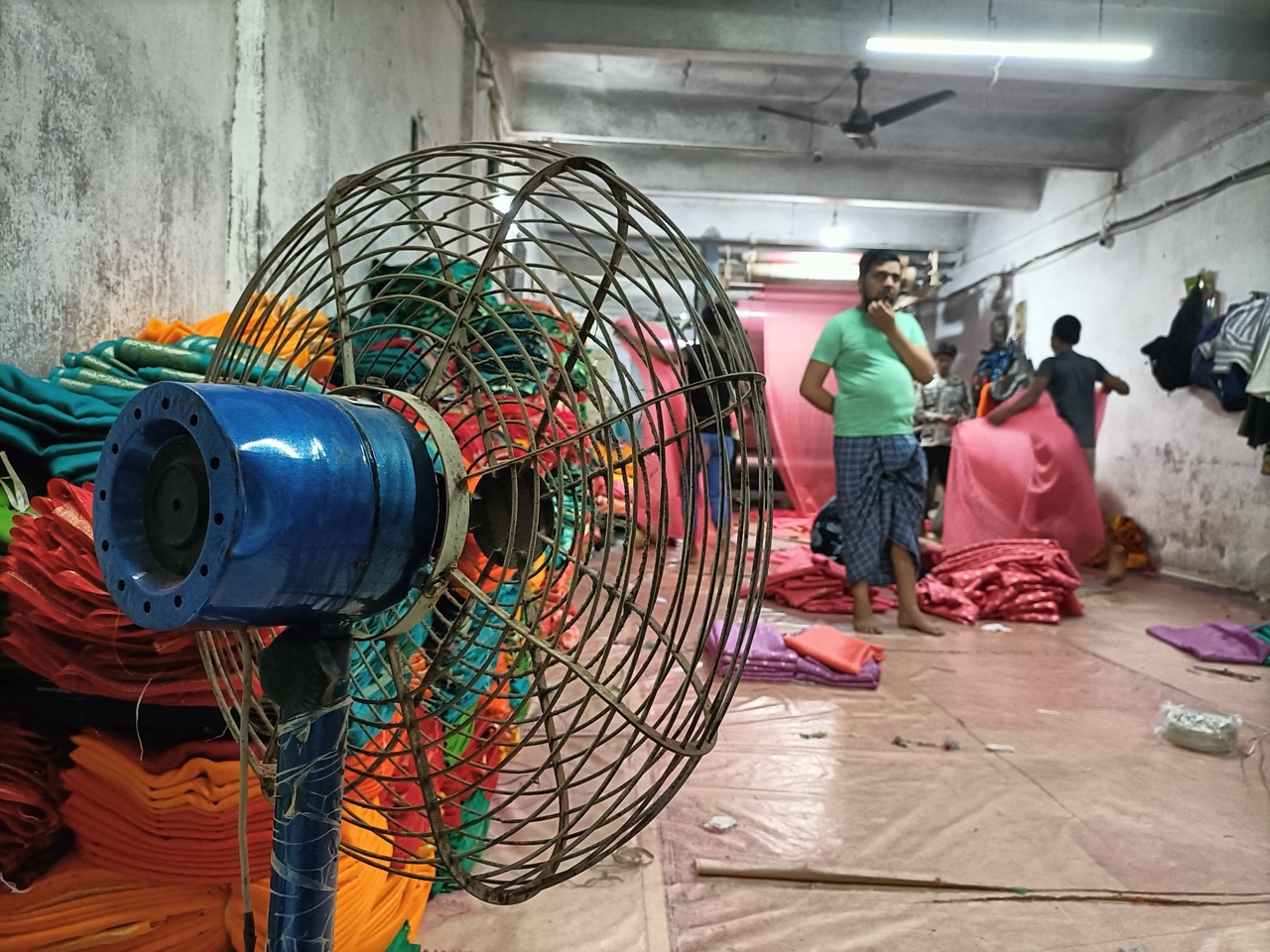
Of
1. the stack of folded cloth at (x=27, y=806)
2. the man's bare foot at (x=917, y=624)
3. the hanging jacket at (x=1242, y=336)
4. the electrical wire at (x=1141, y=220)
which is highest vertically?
the electrical wire at (x=1141, y=220)

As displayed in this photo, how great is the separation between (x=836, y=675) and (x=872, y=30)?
11.6 feet

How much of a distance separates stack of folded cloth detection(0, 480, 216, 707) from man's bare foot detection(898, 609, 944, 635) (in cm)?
269

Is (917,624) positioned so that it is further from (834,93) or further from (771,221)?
(771,221)

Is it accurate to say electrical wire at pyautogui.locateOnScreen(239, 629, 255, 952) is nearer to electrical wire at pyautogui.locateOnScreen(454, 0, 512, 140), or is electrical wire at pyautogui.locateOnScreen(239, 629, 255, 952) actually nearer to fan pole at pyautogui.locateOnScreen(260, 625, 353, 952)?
fan pole at pyautogui.locateOnScreen(260, 625, 353, 952)

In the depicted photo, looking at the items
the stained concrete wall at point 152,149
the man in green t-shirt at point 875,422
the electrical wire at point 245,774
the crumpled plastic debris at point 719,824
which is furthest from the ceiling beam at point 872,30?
the electrical wire at point 245,774

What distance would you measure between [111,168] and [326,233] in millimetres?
879

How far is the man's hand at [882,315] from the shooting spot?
281 cm

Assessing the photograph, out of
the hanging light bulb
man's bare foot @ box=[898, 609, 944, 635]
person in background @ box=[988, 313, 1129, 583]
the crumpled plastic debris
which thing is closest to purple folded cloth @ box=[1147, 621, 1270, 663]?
man's bare foot @ box=[898, 609, 944, 635]

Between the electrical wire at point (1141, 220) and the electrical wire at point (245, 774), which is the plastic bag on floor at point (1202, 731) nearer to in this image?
the electrical wire at point (245, 774)

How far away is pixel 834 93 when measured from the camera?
5801mm

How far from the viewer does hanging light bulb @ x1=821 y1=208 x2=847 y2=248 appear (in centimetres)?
771

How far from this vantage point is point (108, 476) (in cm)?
49

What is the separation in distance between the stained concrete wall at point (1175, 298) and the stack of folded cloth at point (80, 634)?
494 cm

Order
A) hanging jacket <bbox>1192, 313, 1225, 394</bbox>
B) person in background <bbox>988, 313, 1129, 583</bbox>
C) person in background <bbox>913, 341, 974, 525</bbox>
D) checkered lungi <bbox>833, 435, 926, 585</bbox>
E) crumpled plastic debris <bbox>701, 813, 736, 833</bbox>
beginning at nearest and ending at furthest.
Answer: crumpled plastic debris <bbox>701, 813, 736, 833</bbox>, checkered lungi <bbox>833, 435, 926, 585</bbox>, hanging jacket <bbox>1192, 313, 1225, 394</bbox>, person in background <bbox>988, 313, 1129, 583</bbox>, person in background <bbox>913, 341, 974, 525</bbox>
